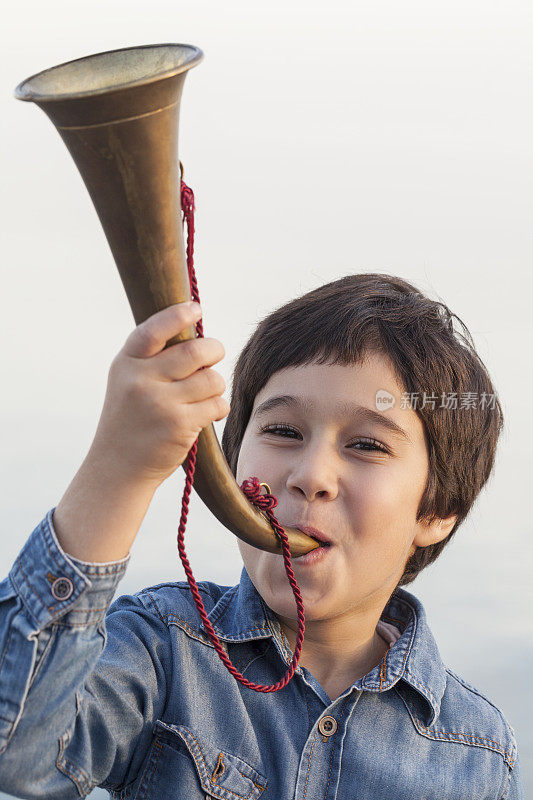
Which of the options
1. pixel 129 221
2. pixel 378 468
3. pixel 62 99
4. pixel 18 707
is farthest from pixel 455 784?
pixel 62 99

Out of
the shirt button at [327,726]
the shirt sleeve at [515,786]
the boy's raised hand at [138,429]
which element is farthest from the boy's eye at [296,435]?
the shirt sleeve at [515,786]

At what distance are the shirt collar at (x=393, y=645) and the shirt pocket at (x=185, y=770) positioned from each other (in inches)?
10.2

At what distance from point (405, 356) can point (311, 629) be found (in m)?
0.66

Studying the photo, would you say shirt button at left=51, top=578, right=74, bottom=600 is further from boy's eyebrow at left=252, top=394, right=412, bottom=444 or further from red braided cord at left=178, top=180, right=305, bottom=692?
boy's eyebrow at left=252, top=394, right=412, bottom=444

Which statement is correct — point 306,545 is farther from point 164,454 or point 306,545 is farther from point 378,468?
point 164,454

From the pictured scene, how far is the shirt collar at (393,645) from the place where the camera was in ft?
7.13

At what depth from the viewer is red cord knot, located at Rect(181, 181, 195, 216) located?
1.45 meters

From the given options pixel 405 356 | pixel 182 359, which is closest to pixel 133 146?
pixel 182 359

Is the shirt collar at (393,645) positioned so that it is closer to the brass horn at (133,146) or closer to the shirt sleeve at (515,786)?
the shirt sleeve at (515,786)

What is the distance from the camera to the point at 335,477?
2.06 meters

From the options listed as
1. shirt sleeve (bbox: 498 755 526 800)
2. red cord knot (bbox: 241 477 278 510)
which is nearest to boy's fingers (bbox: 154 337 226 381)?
red cord knot (bbox: 241 477 278 510)

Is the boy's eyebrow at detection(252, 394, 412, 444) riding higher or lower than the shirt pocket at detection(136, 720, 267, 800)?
higher

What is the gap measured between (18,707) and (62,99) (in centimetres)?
88

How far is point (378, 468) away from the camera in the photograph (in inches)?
84.4
